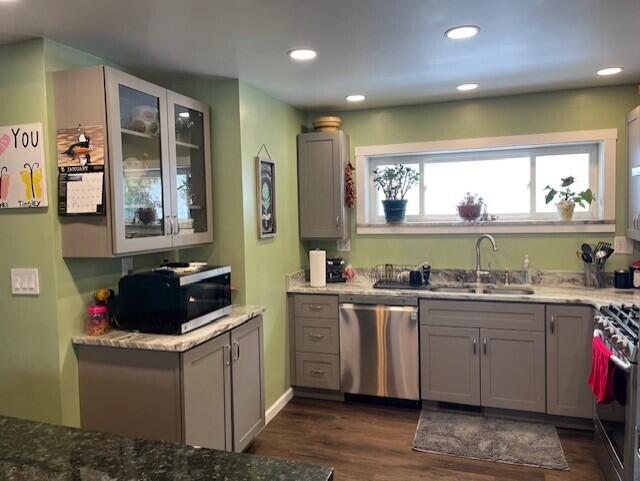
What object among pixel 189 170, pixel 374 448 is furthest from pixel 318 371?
pixel 189 170

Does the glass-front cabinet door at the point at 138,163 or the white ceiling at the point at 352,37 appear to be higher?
the white ceiling at the point at 352,37

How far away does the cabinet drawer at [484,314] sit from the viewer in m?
3.25

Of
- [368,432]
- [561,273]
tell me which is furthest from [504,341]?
[368,432]

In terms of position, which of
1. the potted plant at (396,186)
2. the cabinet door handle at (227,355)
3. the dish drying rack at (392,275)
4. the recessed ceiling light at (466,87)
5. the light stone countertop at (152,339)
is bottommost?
the cabinet door handle at (227,355)

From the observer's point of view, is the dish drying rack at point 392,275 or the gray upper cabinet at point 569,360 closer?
the gray upper cabinet at point 569,360

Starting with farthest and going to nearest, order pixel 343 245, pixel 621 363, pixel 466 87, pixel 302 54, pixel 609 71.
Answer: pixel 343 245
pixel 466 87
pixel 609 71
pixel 302 54
pixel 621 363

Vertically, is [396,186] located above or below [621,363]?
above

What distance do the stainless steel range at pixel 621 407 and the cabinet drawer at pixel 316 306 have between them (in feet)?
5.87

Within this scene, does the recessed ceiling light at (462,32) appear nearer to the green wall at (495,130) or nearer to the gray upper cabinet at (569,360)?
the green wall at (495,130)

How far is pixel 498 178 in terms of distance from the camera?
3.95 m

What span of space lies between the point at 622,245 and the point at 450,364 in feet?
5.07

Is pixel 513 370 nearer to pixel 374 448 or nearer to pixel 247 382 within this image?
pixel 374 448

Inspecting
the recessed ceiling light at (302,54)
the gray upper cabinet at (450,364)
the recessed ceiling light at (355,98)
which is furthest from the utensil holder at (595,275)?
the recessed ceiling light at (302,54)

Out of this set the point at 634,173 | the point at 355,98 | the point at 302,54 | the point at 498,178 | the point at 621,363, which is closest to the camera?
the point at 621,363
